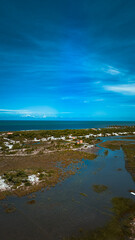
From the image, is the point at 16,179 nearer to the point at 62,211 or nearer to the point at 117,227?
the point at 62,211

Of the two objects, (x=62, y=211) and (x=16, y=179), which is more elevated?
(x=16, y=179)

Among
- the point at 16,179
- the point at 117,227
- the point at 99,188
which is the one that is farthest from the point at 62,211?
the point at 16,179

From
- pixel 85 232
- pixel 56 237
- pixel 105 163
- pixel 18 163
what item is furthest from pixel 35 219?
pixel 105 163

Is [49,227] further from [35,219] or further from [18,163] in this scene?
[18,163]

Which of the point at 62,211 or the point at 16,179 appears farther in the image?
the point at 16,179

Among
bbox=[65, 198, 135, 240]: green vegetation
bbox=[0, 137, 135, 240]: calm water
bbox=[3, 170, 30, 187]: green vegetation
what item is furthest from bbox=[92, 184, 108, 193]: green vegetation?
bbox=[3, 170, 30, 187]: green vegetation

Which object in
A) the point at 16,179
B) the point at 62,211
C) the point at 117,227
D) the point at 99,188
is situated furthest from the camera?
the point at 16,179

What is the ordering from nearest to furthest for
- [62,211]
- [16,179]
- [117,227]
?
[117,227] → [62,211] → [16,179]

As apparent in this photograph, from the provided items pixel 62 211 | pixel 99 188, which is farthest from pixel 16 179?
pixel 99 188

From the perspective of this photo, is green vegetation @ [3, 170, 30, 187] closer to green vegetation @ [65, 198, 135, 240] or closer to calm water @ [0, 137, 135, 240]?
calm water @ [0, 137, 135, 240]
